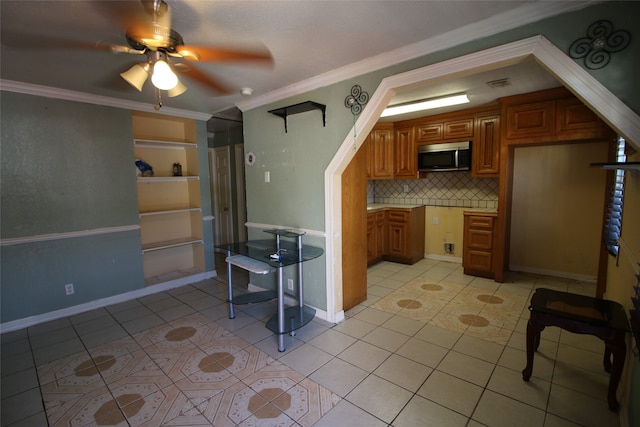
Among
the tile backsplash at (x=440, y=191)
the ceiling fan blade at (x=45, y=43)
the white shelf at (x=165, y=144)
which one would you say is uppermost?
the ceiling fan blade at (x=45, y=43)

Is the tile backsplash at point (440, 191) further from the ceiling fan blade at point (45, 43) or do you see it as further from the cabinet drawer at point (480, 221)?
the ceiling fan blade at point (45, 43)

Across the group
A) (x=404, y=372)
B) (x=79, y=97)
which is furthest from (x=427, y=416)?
(x=79, y=97)

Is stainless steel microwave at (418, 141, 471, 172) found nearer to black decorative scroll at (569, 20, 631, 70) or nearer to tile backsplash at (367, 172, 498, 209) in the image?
tile backsplash at (367, 172, 498, 209)

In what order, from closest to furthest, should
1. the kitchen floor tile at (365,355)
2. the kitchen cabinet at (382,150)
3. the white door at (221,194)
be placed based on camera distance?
1. the kitchen floor tile at (365,355)
2. the kitchen cabinet at (382,150)
3. the white door at (221,194)

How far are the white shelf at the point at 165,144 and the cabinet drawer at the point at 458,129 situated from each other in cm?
363

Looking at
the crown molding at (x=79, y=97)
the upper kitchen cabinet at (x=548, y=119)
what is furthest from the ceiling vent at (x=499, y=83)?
the crown molding at (x=79, y=97)

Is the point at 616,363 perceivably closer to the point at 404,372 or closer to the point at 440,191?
the point at 404,372

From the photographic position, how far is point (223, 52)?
205 cm

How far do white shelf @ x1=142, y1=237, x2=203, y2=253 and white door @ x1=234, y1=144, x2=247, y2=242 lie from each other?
3.83ft

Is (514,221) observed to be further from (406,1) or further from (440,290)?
(406,1)

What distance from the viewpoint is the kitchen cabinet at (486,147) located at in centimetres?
393

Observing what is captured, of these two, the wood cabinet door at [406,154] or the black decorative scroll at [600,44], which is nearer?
the black decorative scroll at [600,44]

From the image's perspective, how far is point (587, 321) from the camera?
1756 mm

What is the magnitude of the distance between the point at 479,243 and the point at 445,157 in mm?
1316
